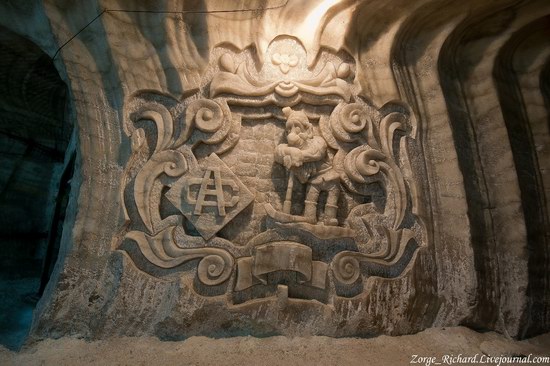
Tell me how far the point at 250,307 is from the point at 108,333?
0.82m

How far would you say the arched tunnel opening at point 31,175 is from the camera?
4.30 meters

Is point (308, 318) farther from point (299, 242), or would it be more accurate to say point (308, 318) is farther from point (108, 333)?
point (108, 333)

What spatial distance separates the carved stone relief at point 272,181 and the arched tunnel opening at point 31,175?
184 cm

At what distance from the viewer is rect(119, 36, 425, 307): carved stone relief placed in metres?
2.80

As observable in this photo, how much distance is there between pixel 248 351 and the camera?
2.55m

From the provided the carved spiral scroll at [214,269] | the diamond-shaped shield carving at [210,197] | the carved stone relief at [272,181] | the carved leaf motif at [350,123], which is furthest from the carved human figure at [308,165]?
the carved spiral scroll at [214,269]

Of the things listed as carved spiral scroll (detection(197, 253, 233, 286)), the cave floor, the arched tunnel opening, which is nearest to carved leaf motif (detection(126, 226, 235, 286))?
carved spiral scroll (detection(197, 253, 233, 286))

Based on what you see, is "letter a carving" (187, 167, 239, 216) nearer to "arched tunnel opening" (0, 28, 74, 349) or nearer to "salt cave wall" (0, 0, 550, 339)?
"salt cave wall" (0, 0, 550, 339)

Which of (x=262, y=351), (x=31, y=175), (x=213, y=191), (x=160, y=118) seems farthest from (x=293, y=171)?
(x=31, y=175)

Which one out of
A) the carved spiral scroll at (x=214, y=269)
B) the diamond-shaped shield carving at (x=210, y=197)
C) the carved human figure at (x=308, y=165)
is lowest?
the carved spiral scroll at (x=214, y=269)

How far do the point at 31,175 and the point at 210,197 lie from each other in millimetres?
Result: 2987

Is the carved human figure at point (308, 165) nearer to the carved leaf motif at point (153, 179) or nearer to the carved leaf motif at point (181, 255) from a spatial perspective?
the carved leaf motif at point (181, 255)

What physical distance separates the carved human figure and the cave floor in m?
0.80

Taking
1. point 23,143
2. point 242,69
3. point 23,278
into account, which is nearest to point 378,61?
point 242,69
